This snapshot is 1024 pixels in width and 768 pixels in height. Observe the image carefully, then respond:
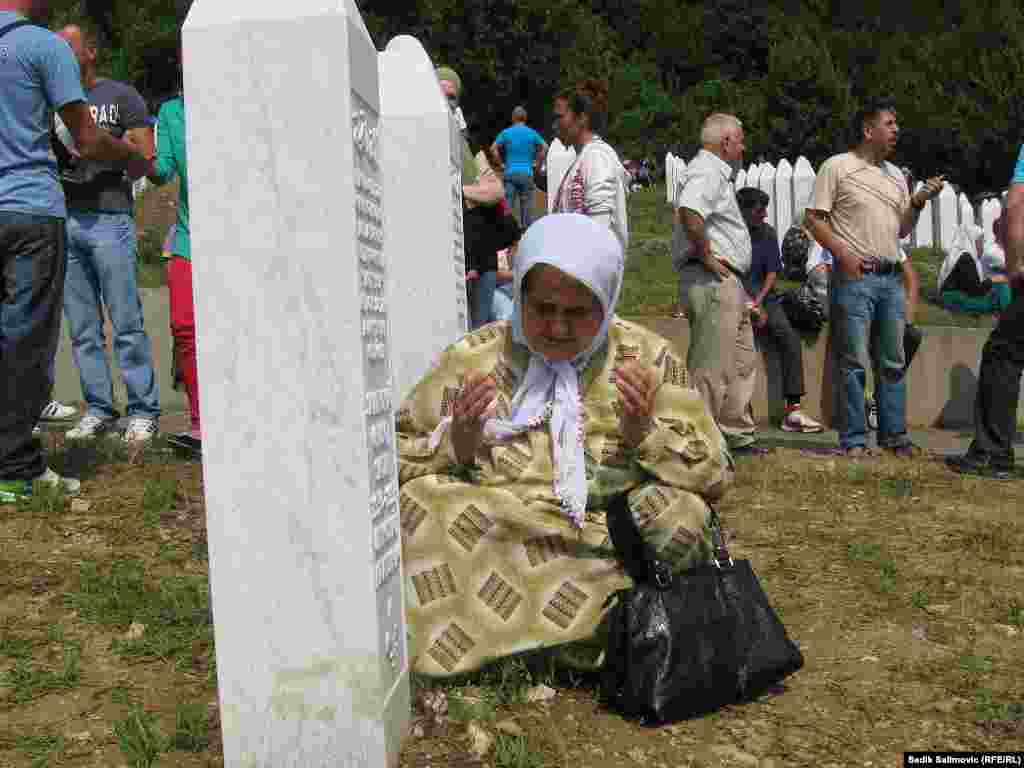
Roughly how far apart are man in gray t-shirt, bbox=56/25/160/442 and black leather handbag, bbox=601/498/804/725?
13.0 ft

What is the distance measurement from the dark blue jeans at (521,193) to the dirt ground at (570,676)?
9.59m

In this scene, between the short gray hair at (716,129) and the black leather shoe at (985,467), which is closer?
the black leather shoe at (985,467)

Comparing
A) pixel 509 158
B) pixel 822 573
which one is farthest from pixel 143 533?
pixel 509 158

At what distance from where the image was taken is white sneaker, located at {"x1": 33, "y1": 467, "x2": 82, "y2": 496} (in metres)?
5.03

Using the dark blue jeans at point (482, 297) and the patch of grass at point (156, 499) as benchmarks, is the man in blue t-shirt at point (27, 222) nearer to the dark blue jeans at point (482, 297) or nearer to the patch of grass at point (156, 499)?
the patch of grass at point (156, 499)

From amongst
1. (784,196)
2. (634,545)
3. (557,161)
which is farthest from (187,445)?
(784,196)

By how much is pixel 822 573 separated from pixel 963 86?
25.5 m

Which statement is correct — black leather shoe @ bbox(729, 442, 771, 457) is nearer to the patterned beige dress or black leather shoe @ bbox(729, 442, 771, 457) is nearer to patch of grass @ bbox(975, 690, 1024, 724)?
the patterned beige dress

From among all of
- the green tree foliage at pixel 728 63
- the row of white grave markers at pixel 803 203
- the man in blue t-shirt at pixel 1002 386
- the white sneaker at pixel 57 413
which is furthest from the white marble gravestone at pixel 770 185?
the white sneaker at pixel 57 413

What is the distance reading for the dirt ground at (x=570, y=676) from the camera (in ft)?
9.97

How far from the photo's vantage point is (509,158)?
14766mm

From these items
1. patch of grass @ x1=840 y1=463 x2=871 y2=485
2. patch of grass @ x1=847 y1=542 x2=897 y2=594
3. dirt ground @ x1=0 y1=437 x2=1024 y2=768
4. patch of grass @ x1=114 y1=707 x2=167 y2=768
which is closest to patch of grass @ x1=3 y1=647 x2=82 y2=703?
dirt ground @ x1=0 y1=437 x2=1024 y2=768

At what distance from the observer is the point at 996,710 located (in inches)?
129

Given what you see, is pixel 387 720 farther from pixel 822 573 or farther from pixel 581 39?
pixel 581 39
